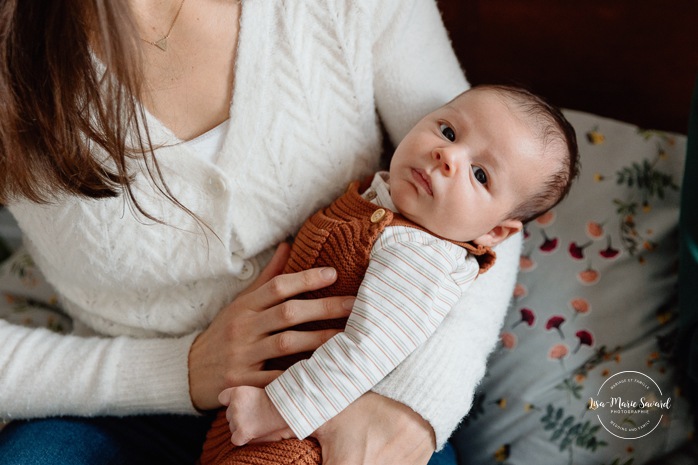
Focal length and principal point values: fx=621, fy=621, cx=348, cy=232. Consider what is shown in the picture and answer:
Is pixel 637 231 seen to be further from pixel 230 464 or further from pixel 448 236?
pixel 230 464

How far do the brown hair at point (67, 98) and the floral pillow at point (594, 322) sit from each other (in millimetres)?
743

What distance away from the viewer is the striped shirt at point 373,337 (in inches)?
32.2

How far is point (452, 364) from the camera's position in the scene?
Result: 2.99ft

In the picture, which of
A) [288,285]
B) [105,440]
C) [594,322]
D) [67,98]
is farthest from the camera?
[594,322]

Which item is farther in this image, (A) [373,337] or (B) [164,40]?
(B) [164,40]

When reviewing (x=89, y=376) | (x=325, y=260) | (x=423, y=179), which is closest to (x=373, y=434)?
(x=325, y=260)

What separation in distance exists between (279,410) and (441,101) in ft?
1.90

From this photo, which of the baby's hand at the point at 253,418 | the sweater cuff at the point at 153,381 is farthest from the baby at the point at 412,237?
the sweater cuff at the point at 153,381

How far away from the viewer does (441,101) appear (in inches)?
42.1

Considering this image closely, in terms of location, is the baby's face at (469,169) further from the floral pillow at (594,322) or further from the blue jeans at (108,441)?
the blue jeans at (108,441)

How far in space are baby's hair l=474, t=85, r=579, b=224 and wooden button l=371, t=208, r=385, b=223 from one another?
8.7 inches

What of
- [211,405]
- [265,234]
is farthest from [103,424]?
[265,234]

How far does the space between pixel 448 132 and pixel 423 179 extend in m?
0.10

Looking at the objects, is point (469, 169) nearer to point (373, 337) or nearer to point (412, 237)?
point (412, 237)
